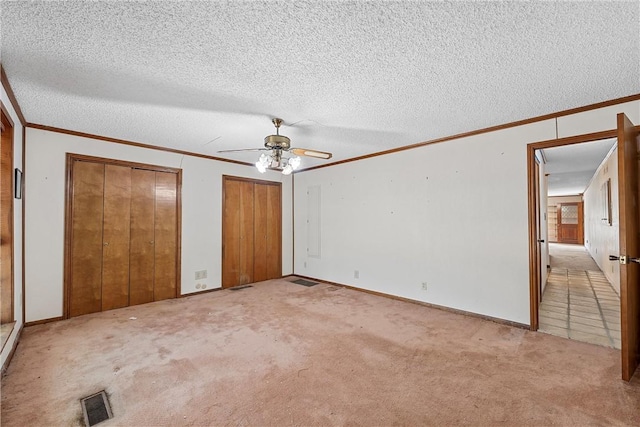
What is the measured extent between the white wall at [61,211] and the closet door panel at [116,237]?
337mm

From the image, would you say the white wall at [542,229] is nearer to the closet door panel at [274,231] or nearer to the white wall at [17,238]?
the closet door panel at [274,231]

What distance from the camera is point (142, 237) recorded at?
4.23 meters

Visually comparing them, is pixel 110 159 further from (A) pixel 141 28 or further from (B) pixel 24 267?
(A) pixel 141 28

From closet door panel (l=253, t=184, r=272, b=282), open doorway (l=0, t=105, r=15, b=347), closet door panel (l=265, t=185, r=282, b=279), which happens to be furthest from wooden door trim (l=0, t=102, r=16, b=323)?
closet door panel (l=265, t=185, r=282, b=279)

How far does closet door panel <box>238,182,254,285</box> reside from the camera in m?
5.45

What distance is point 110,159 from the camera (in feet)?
13.0

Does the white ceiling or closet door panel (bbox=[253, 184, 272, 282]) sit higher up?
the white ceiling

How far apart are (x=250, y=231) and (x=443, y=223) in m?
3.59

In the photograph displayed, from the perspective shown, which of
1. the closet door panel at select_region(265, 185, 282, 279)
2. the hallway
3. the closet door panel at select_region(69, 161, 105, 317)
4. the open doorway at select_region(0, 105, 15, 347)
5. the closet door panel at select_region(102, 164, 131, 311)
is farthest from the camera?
the closet door panel at select_region(265, 185, 282, 279)

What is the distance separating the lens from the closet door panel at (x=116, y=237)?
3.90 m

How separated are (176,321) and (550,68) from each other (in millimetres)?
4591

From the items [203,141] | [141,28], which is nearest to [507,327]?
[141,28]

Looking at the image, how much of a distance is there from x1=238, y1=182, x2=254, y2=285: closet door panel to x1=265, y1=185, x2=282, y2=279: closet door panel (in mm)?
405

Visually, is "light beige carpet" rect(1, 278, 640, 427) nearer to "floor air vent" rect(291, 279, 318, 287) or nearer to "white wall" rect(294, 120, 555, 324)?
"white wall" rect(294, 120, 555, 324)
